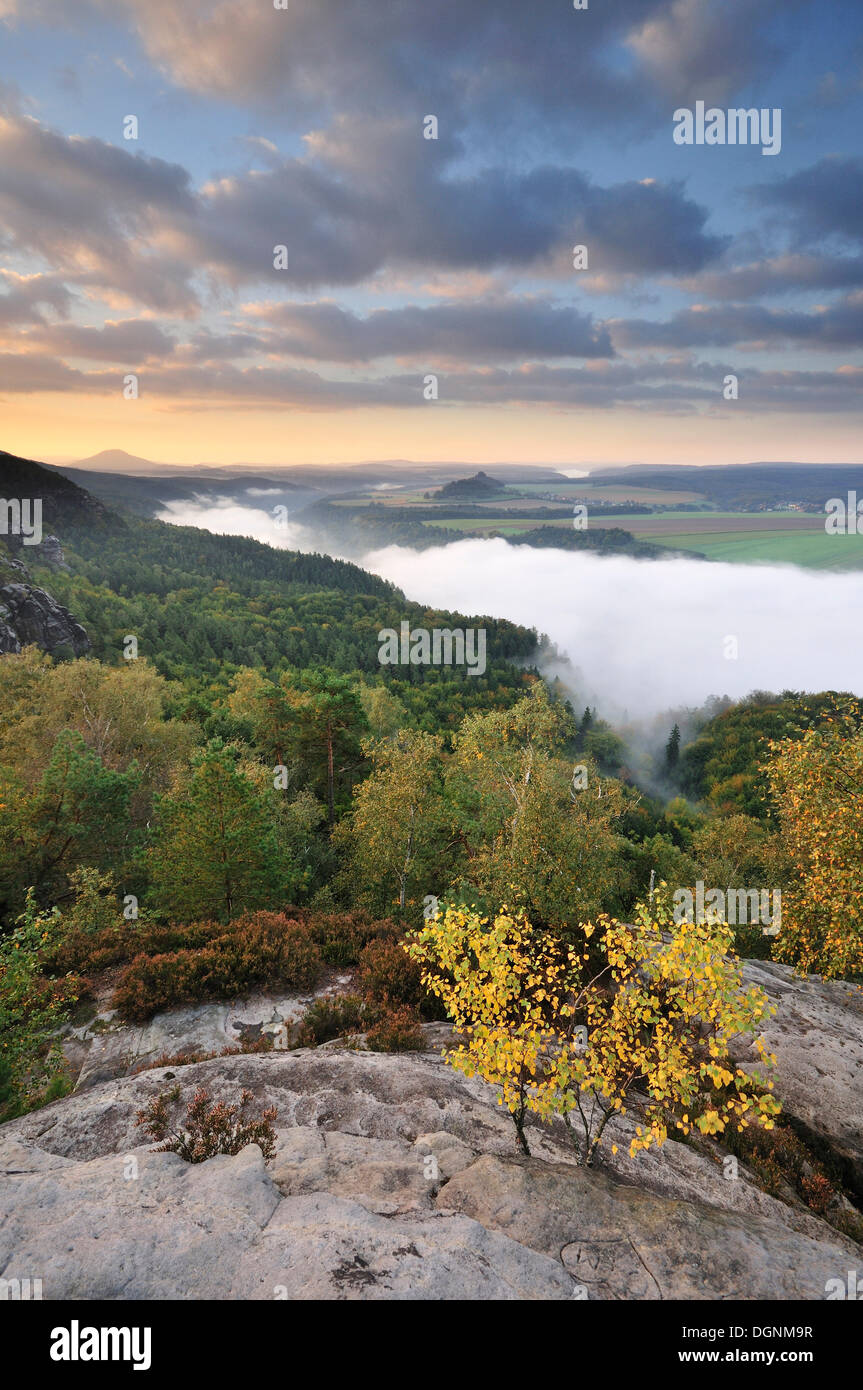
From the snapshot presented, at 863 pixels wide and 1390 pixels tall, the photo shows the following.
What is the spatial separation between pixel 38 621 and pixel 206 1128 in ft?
420

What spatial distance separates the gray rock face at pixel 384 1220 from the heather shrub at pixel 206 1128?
0.99ft

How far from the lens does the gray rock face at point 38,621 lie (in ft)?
347

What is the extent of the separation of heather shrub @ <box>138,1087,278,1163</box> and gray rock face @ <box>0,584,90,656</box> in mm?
111517

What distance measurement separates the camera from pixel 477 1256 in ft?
24.6

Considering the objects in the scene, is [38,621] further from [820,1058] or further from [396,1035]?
[820,1058]

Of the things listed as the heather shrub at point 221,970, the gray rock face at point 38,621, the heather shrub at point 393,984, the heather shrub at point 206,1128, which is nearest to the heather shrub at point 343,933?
the heather shrub at point 221,970

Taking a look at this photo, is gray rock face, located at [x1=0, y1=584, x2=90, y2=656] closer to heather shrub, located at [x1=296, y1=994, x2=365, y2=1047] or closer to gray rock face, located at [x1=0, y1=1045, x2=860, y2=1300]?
heather shrub, located at [x1=296, y1=994, x2=365, y2=1047]

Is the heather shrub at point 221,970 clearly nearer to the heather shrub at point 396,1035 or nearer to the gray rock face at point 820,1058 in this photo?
the heather shrub at point 396,1035

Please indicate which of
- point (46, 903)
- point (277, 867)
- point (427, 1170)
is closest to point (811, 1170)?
point (427, 1170)

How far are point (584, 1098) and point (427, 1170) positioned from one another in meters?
5.92

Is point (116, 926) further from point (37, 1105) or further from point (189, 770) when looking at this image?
point (189, 770)

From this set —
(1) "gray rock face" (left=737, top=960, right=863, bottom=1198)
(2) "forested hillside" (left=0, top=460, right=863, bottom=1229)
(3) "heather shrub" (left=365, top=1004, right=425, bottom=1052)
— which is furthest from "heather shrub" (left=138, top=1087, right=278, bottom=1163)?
(1) "gray rock face" (left=737, top=960, right=863, bottom=1198)

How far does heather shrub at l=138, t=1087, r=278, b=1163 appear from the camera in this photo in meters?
10.3

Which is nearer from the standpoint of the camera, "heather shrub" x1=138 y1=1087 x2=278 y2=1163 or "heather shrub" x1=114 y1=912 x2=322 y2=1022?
"heather shrub" x1=138 y1=1087 x2=278 y2=1163
